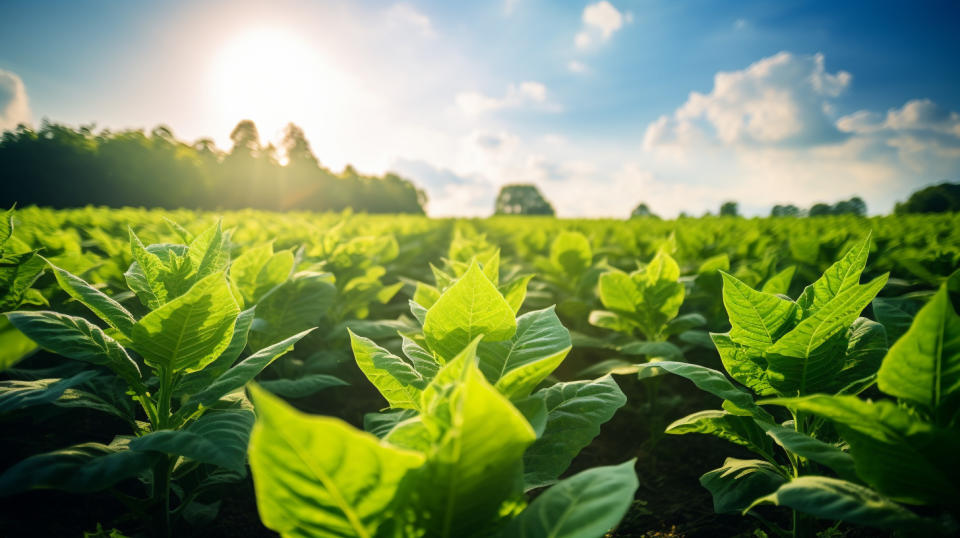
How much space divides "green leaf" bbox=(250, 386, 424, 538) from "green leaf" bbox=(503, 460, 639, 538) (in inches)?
9.0

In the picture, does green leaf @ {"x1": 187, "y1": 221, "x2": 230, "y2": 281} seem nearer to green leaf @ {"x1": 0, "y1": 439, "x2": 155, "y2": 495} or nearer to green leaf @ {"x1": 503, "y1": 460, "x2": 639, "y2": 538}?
green leaf @ {"x1": 0, "y1": 439, "x2": 155, "y2": 495}

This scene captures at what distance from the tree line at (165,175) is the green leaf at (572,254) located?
31.0 metres

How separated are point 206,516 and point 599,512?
6.03 ft

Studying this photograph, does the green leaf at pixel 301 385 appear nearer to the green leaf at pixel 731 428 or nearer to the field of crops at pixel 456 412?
the field of crops at pixel 456 412

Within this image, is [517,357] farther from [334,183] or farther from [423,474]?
[334,183]

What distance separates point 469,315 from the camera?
1032 mm

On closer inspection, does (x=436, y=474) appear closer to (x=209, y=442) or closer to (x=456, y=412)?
(x=456, y=412)

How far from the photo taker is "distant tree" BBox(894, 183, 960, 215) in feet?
77.5

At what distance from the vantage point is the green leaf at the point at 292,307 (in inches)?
81.4

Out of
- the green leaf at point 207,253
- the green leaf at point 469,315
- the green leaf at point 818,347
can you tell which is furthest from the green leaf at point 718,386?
the green leaf at point 207,253

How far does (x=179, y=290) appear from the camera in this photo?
1.40 m

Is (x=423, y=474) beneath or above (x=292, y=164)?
beneath

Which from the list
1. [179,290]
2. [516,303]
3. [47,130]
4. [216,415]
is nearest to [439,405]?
[216,415]

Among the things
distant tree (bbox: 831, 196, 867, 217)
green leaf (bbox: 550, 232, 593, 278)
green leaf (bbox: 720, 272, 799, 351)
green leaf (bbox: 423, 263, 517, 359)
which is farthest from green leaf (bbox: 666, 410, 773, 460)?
distant tree (bbox: 831, 196, 867, 217)
